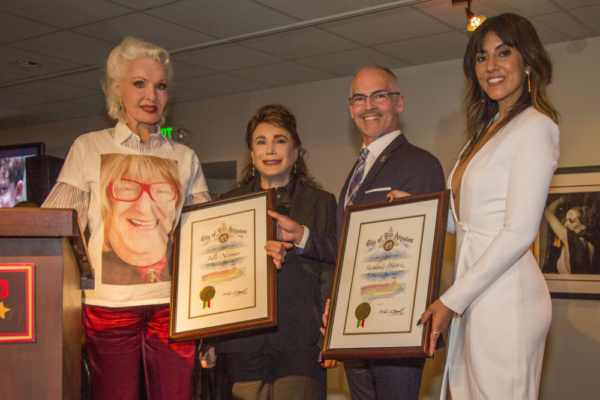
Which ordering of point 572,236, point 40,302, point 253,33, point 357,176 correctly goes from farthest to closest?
point 572,236
point 253,33
point 357,176
point 40,302

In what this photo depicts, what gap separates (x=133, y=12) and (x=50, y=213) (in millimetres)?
3452

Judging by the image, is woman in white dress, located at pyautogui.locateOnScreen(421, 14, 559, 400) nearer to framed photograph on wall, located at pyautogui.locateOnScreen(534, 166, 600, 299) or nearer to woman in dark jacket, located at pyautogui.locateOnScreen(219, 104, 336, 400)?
woman in dark jacket, located at pyautogui.locateOnScreen(219, 104, 336, 400)

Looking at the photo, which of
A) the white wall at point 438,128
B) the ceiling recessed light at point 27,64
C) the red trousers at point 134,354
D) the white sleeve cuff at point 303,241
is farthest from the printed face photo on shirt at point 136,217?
the ceiling recessed light at point 27,64

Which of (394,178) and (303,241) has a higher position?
(394,178)

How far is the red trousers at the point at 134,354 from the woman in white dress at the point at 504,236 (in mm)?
956

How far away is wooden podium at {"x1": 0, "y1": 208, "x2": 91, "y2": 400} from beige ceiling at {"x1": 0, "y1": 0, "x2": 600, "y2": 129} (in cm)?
317

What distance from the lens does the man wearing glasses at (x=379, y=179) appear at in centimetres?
216

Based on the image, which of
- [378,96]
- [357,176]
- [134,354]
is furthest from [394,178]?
[134,354]

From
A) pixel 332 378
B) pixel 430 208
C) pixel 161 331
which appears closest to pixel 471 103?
pixel 430 208

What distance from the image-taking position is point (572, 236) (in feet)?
16.3

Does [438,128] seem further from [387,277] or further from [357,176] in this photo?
[387,277]

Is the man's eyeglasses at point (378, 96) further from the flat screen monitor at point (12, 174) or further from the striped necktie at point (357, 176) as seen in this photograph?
the flat screen monitor at point (12, 174)

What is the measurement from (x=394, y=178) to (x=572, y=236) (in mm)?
3263

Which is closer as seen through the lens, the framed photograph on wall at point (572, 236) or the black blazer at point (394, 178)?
the black blazer at point (394, 178)
